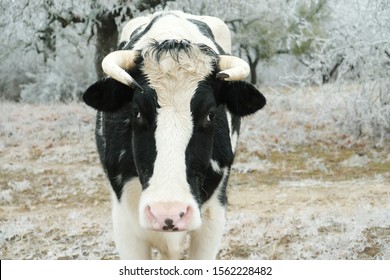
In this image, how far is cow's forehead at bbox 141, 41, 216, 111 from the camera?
389 cm

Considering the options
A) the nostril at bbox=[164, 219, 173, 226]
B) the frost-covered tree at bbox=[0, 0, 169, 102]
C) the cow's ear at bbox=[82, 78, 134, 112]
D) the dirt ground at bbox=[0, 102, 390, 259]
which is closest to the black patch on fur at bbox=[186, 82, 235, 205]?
the nostril at bbox=[164, 219, 173, 226]

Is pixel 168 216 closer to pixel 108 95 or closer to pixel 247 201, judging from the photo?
pixel 108 95

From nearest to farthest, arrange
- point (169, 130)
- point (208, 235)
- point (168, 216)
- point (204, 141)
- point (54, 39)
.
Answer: point (168, 216), point (169, 130), point (204, 141), point (208, 235), point (54, 39)

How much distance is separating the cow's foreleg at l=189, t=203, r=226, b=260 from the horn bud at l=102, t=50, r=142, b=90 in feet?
3.79

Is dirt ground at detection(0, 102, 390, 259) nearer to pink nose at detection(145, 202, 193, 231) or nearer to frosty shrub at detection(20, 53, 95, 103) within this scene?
pink nose at detection(145, 202, 193, 231)

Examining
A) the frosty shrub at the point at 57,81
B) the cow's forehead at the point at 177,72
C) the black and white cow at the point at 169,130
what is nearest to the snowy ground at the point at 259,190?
the black and white cow at the point at 169,130

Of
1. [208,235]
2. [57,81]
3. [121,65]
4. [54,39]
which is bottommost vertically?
[57,81]

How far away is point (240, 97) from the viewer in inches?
168

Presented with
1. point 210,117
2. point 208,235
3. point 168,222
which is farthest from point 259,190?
point 168,222

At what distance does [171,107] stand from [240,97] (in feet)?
1.96

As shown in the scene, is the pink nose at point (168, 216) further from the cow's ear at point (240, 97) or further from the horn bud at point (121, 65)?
the cow's ear at point (240, 97)

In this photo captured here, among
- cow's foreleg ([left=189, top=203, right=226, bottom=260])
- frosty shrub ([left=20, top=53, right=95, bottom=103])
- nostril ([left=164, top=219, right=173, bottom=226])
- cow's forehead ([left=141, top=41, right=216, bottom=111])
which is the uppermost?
cow's forehead ([left=141, top=41, right=216, bottom=111])

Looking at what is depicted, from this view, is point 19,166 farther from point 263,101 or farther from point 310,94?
point 310,94

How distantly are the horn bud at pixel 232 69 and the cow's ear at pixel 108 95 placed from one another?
0.56 meters
